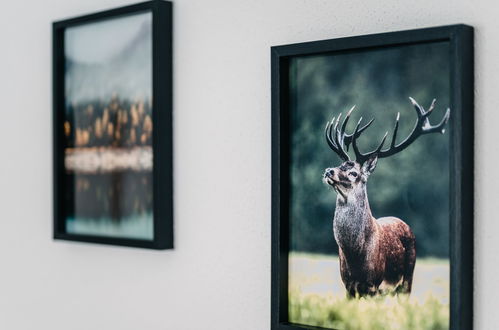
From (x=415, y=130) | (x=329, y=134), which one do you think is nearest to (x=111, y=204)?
(x=329, y=134)

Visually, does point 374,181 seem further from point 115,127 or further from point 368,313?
point 115,127

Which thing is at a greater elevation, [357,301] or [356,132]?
[356,132]

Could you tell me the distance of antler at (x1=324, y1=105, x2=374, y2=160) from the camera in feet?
3.30

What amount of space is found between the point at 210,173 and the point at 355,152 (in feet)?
0.94

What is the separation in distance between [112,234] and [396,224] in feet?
1.86

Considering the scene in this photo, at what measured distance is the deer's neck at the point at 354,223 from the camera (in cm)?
99

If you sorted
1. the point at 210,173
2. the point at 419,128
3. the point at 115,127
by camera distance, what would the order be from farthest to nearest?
the point at 115,127 < the point at 210,173 < the point at 419,128

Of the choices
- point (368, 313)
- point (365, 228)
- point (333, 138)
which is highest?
point (333, 138)

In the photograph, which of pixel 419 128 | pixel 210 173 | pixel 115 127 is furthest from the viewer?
pixel 115 127

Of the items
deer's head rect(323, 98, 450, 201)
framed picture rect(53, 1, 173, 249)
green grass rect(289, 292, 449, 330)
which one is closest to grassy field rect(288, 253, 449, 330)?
green grass rect(289, 292, 449, 330)

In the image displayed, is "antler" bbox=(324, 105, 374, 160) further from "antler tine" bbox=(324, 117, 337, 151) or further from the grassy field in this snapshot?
the grassy field

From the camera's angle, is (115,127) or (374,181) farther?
(115,127)

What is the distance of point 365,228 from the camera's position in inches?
39.1

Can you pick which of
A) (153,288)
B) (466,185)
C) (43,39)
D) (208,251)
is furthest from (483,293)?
(43,39)
